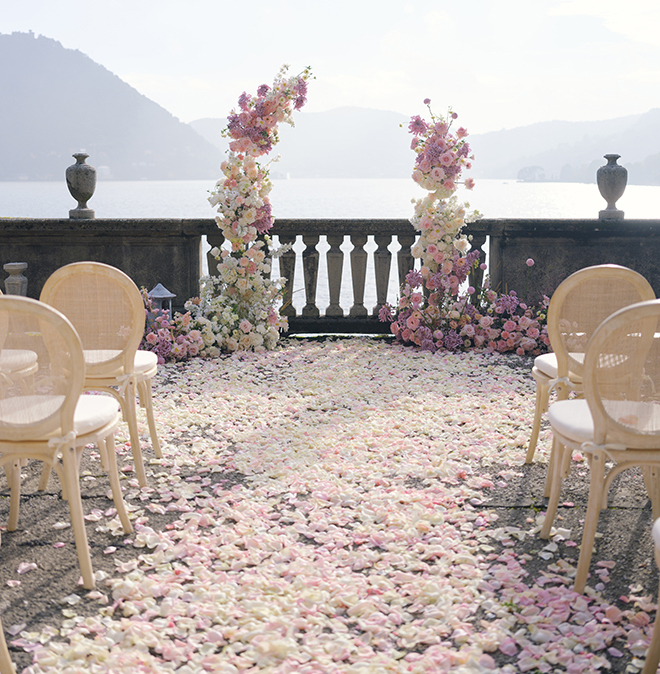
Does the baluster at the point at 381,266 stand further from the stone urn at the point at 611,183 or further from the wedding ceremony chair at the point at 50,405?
the wedding ceremony chair at the point at 50,405

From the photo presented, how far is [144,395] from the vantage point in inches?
141

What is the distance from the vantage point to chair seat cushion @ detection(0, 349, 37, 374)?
2.15m

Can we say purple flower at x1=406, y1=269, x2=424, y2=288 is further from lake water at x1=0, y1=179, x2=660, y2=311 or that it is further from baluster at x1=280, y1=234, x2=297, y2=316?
lake water at x1=0, y1=179, x2=660, y2=311

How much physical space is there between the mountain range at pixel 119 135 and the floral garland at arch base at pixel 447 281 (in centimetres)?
9735

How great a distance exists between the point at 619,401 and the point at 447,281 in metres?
4.07

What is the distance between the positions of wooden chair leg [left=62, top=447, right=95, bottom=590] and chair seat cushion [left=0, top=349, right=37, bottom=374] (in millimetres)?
342

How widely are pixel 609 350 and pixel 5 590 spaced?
224 cm

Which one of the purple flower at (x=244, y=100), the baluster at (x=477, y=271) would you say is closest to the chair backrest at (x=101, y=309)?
the purple flower at (x=244, y=100)

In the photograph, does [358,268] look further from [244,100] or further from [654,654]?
[654,654]

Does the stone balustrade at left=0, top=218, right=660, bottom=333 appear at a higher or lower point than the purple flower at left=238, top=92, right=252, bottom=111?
lower

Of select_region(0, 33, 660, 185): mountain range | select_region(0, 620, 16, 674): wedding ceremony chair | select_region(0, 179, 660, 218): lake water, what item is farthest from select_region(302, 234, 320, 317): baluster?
select_region(0, 33, 660, 185): mountain range

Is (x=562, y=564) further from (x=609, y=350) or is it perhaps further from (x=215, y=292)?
(x=215, y=292)

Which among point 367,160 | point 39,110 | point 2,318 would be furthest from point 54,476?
point 367,160

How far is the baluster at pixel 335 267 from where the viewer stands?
6.71 m
